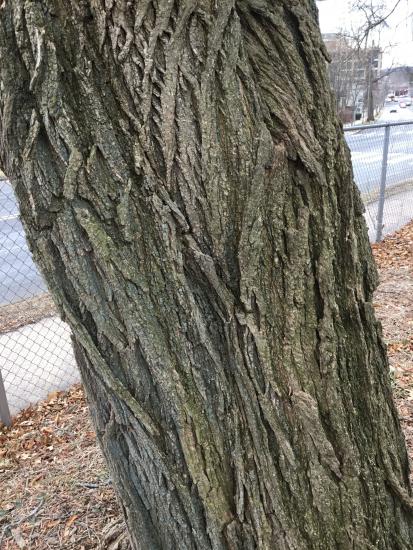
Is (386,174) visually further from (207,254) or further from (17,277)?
(207,254)

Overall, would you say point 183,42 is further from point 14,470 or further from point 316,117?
point 14,470

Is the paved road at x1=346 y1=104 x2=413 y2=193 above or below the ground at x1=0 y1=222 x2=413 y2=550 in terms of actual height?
above

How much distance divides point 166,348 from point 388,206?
9.07 meters

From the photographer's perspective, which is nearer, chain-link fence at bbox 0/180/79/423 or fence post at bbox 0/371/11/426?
fence post at bbox 0/371/11/426

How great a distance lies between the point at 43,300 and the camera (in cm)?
615

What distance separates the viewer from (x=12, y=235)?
9000 millimetres

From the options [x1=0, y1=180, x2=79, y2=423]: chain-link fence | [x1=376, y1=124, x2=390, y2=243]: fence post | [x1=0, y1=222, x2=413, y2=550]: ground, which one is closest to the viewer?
[x1=0, y1=222, x2=413, y2=550]: ground

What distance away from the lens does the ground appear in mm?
2572

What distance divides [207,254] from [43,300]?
17.1ft

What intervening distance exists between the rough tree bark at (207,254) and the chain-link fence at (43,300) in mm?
2504

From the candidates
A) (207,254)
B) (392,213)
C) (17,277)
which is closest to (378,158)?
(392,213)

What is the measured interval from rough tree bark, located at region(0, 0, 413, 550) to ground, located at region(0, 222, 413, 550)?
3.84 ft

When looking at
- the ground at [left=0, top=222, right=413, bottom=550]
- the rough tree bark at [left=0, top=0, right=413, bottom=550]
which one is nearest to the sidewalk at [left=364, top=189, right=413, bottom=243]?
the ground at [left=0, top=222, right=413, bottom=550]

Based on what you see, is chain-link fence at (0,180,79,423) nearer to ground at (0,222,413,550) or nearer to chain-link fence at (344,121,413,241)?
ground at (0,222,413,550)
